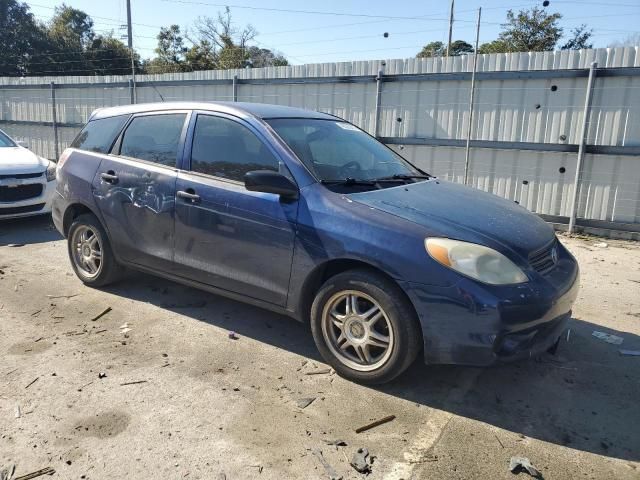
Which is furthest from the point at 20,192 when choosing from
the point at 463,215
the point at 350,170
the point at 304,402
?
the point at 463,215

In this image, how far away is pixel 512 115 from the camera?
8.55 m

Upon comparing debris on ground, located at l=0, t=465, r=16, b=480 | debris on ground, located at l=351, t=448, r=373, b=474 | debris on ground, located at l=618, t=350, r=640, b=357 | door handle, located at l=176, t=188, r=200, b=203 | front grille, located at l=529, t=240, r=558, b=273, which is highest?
door handle, located at l=176, t=188, r=200, b=203

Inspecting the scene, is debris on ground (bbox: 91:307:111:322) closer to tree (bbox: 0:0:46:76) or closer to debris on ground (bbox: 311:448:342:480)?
debris on ground (bbox: 311:448:342:480)

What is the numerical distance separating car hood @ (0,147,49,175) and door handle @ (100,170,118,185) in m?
3.69

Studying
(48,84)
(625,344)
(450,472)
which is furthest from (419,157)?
(48,84)

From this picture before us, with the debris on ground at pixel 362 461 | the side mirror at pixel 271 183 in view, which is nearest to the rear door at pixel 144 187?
the side mirror at pixel 271 183

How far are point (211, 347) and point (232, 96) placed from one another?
28.3 feet

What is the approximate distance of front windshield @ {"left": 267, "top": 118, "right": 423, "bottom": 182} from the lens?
12.5 feet

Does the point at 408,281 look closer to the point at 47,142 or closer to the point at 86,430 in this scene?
the point at 86,430

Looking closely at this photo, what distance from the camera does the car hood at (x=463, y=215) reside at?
3.21 m

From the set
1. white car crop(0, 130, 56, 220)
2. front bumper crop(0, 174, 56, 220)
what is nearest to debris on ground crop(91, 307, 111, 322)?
front bumper crop(0, 174, 56, 220)

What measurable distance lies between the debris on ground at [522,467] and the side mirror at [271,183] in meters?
2.02

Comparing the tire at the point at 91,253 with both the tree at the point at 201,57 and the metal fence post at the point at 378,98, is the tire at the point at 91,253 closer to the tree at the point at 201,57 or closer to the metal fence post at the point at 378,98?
the metal fence post at the point at 378,98

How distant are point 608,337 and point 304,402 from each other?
270 centimetres
